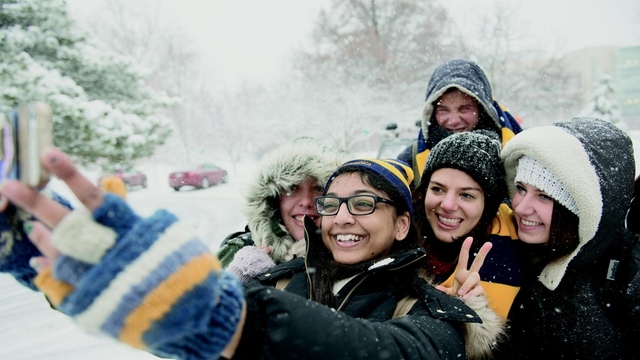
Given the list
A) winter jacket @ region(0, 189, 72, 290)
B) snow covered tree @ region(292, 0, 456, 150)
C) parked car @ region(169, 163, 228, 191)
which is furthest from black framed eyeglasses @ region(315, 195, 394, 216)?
parked car @ region(169, 163, 228, 191)

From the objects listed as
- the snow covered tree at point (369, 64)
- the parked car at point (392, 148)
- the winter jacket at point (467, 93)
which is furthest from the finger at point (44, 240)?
the snow covered tree at point (369, 64)

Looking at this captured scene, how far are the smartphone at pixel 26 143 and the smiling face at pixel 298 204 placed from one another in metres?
2.00

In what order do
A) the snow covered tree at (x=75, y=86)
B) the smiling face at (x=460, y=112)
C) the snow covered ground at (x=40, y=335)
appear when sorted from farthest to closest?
the snow covered tree at (x=75, y=86), the snow covered ground at (x=40, y=335), the smiling face at (x=460, y=112)

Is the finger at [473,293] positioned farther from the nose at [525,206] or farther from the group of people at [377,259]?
the nose at [525,206]

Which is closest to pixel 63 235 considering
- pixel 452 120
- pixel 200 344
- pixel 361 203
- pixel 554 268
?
pixel 200 344

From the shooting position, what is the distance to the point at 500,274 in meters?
2.02

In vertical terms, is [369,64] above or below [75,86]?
above

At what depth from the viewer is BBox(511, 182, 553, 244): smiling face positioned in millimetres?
2021

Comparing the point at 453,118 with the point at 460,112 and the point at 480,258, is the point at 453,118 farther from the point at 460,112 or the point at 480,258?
the point at 480,258

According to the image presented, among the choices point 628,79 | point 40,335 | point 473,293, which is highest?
point 628,79

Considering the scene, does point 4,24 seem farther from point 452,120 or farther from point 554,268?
point 554,268

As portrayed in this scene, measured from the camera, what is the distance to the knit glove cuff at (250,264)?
228 centimetres

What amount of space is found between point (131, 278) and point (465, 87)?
297 centimetres

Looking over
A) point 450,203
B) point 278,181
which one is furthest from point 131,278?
point 278,181
